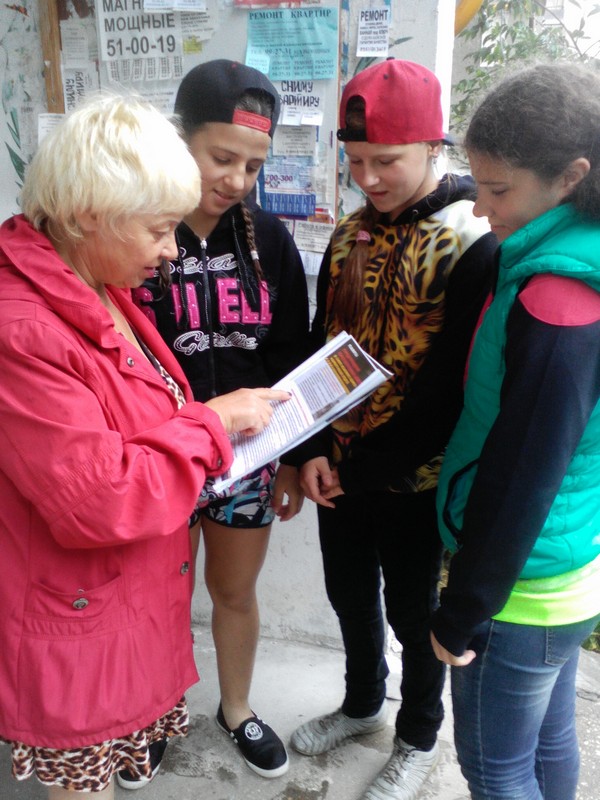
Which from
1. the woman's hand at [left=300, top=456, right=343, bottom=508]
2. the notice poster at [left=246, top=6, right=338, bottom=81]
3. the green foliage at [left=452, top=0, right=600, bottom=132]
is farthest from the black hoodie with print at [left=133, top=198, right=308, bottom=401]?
the green foliage at [left=452, top=0, right=600, bottom=132]

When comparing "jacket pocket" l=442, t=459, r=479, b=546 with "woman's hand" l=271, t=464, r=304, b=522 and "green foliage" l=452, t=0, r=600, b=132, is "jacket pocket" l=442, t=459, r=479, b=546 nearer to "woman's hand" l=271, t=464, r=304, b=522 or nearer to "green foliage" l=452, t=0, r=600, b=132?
"woman's hand" l=271, t=464, r=304, b=522

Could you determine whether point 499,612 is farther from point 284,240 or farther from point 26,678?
point 284,240

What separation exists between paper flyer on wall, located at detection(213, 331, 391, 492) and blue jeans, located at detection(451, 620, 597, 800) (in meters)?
0.53

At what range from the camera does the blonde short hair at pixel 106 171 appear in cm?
125

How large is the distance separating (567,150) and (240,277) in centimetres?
90

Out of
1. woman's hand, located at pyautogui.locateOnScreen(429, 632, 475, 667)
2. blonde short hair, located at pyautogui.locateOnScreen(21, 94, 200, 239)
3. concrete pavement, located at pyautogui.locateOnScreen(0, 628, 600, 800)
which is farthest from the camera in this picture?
concrete pavement, located at pyautogui.locateOnScreen(0, 628, 600, 800)

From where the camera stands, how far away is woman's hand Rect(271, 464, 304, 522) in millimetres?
2011

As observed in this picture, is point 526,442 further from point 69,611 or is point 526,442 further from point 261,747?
point 261,747

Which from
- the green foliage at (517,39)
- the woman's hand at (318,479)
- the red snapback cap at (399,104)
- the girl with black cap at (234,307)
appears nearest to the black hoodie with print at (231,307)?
the girl with black cap at (234,307)

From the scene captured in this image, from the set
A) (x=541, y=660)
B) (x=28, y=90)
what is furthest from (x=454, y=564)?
(x=28, y=90)

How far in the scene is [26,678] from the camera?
1.33m

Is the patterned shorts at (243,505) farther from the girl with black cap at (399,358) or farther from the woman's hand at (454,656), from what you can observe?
the woman's hand at (454,656)

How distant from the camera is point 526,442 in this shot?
116cm

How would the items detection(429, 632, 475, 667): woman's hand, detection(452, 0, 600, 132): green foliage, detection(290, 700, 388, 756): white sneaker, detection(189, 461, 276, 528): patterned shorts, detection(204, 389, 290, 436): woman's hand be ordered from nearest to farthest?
A: detection(429, 632, 475, 667): woman's hand
detection(204, 389, 290, 436): woman's hand
detection(189, 461, 276, 528): patterned shorts
detection(290, 700, 388, 756): white sneaker
detection(452, 0, 600, 132): green foliage
